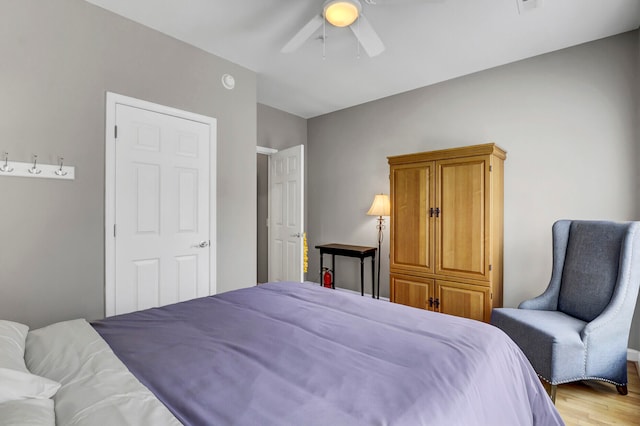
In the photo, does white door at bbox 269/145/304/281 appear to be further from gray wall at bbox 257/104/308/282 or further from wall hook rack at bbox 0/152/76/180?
wall hook rack at bbox 0/152/76/180

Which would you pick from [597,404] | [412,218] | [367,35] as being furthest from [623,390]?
[367,35]

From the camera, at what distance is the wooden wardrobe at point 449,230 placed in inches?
114

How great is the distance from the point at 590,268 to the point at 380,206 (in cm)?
207

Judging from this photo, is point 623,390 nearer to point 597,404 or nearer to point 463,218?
point 597,404

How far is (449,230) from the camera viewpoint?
3076 mm

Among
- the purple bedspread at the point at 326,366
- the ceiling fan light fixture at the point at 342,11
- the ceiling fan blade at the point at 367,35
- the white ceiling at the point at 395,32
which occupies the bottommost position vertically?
the purple bedspread at the point at 326,366

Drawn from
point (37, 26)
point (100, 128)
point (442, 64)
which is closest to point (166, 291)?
point (100, 128)

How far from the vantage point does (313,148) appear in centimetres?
503

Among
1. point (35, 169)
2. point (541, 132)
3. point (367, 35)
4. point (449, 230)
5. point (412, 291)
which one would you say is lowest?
point (412, 291)

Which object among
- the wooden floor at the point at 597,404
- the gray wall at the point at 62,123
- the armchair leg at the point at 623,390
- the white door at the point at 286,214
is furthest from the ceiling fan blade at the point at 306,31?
the armchair leg at the point at 623,390

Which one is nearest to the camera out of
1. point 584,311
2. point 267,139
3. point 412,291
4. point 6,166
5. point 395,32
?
point 6,166

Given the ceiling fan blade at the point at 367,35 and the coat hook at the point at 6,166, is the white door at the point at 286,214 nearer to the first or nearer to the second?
the ceiling fan blade at the point at 367,35

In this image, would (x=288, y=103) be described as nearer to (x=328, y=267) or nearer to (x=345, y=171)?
(x=345, y=171)

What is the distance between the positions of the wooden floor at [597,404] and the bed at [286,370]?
96 centimetres
